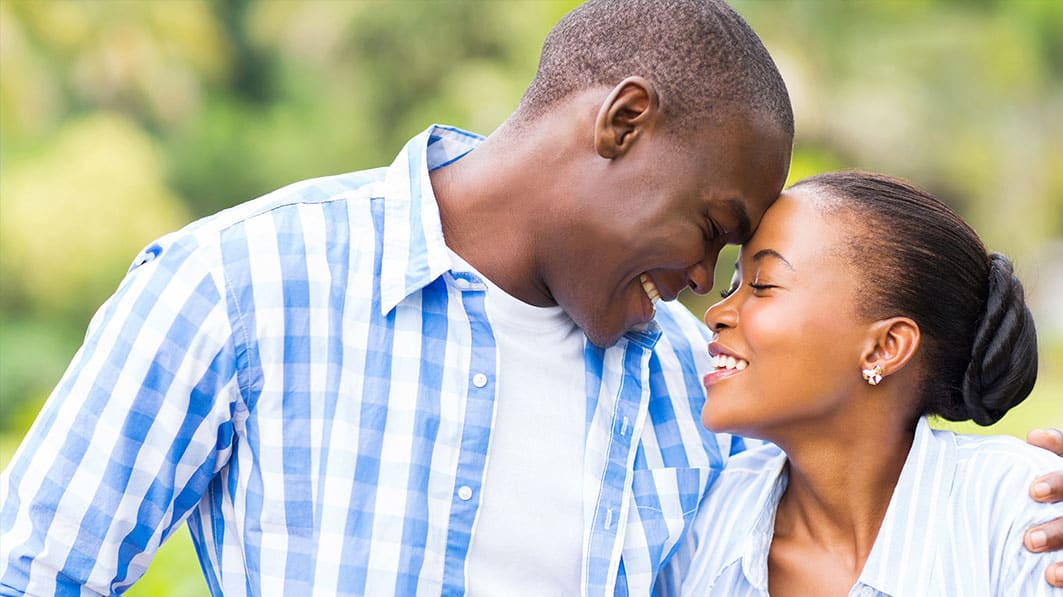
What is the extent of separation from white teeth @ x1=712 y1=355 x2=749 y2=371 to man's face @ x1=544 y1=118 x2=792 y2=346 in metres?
0.15

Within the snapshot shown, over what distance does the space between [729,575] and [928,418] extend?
426 mm

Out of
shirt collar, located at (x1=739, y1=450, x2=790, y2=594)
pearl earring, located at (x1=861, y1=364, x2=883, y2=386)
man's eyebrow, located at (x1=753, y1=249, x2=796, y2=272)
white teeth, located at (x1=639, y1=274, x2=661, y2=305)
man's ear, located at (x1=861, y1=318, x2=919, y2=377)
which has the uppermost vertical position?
man's eyebrow, located at (x1=753, y1=249, x2=796, y2=272)

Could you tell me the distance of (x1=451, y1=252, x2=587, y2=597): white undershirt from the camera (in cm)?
171

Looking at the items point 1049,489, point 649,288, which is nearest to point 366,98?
point 649,288

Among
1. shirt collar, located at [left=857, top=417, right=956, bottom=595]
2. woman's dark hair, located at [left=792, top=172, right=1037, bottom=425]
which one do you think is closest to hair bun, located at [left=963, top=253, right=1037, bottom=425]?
woman's dark hair, located at [left=792, top=172, right=1037, bottom=425]

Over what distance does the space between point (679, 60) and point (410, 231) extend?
46 centimetres

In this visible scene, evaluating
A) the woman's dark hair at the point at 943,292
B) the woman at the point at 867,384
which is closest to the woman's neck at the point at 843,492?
the woman at the point at 867,384

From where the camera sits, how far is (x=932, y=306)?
1.89 metres

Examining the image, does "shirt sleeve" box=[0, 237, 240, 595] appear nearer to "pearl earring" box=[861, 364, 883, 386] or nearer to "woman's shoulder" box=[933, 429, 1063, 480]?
"pearl earring" box=[861, 364, 883, 386]

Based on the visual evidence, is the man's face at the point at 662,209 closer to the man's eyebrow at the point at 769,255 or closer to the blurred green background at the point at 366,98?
the man's eyebrow at the point at 769,255

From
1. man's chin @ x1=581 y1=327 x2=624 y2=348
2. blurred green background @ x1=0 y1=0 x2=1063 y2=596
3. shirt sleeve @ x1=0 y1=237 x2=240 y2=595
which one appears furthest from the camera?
blurred green background @ x1=0 y1=0 x2=1063 y2=596

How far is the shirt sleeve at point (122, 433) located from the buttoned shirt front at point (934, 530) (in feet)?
2.79

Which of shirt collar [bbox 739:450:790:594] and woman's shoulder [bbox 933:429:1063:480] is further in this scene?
shirt collar [bbox 739:450:790:594]

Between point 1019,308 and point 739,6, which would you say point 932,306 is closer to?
point 1019,308
